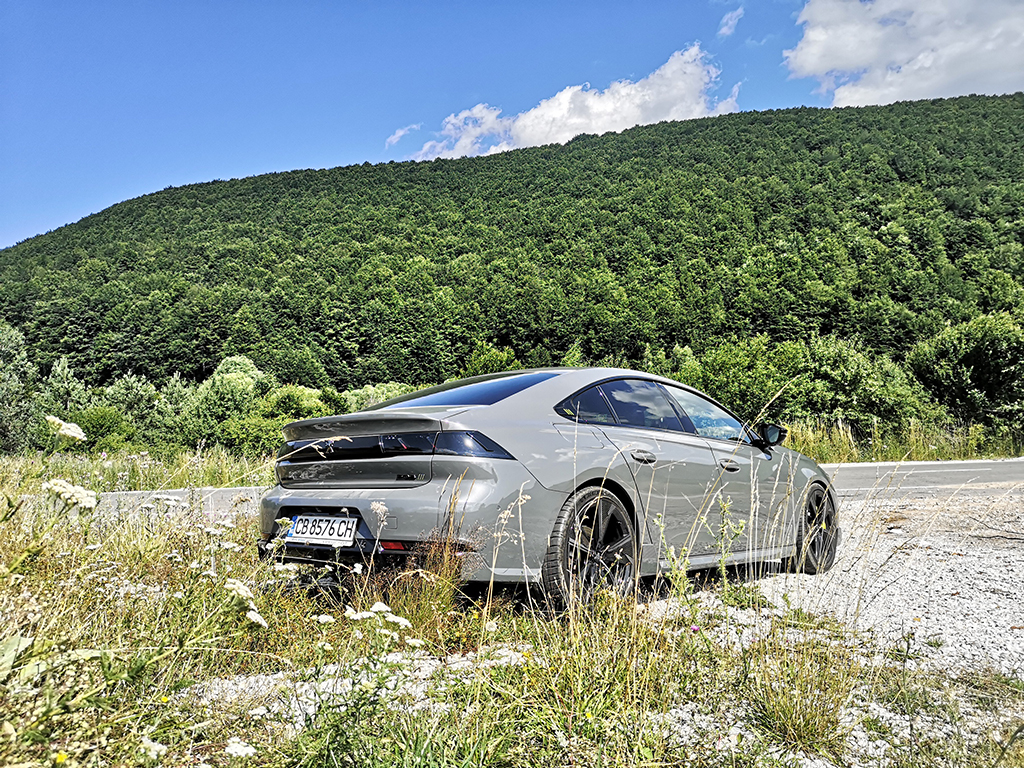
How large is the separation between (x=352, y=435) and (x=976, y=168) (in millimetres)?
87847

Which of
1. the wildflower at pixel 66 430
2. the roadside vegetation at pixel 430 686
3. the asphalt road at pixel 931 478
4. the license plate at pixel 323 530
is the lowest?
the asphalt road at pixel 931 478

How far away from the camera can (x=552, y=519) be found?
11.3 ft

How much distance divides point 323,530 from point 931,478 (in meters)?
10.7

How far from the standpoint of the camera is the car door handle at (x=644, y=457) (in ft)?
13.1

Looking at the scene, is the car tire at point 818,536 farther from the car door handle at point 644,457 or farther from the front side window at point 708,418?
the car door handle at point 644,457

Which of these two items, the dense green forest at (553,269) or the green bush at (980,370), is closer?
the green bush at (980,370)

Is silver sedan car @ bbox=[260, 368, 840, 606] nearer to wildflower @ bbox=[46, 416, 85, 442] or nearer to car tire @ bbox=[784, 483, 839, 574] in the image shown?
car tire @ bbox=[784, 483, 839, 574]

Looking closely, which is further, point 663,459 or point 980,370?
point 980,370

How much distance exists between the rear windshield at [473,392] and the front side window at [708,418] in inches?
43.9

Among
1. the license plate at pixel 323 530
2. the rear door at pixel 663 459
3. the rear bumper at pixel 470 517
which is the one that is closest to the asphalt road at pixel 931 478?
the rear door at pixel 663 459

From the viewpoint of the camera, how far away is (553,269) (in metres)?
69.0

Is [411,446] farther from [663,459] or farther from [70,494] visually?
[70,494]

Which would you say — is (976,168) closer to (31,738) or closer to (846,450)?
(846,450)

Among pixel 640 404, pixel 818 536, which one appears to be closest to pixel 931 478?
pixel 818 536
